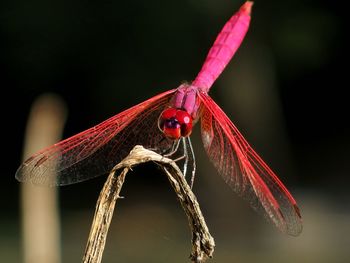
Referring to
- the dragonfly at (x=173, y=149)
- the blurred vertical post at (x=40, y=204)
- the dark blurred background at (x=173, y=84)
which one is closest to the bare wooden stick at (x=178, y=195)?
the dragonfly at (x=173, y=149)

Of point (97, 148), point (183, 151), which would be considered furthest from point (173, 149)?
point (97, 148)

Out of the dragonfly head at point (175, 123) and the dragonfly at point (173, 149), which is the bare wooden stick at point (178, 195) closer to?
the dragonfly at point (173, 149)

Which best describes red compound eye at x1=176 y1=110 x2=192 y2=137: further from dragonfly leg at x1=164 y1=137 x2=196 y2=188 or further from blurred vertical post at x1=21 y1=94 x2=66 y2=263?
blurred vertical post at x1=21 y1=94 x2=66 y2=263

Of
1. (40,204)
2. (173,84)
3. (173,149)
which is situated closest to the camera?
(173,149)

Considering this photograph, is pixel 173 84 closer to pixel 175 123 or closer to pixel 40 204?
pixel 40 204

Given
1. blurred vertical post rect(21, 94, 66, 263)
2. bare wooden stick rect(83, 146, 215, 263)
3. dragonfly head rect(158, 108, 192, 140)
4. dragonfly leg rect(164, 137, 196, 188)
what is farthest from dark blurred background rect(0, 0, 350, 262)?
bare wooden stick rect(83, 146, 215, 263)

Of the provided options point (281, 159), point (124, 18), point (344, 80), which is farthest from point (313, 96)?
point (124, 18)

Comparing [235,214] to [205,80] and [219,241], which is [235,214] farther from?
[205,80]
